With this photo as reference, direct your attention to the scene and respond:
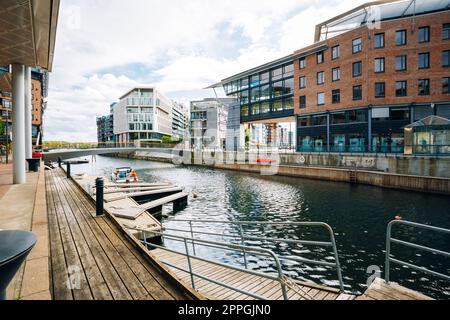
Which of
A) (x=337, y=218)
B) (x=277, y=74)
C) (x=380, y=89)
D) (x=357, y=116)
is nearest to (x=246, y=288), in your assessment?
(x=337, y=218)

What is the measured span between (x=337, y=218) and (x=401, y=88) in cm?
2721

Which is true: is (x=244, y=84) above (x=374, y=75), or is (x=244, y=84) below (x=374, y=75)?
above

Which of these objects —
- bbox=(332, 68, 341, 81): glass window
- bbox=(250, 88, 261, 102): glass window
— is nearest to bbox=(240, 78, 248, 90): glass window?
bbox=(250, 88, 261, 102): glass window

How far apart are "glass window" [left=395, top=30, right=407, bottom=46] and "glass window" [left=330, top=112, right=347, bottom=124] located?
36.0ft

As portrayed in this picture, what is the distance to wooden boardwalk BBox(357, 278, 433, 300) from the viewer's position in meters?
3.86

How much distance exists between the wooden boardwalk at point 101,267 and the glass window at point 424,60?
40.2 meters

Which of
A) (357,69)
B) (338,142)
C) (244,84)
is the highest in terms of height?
(244,84)

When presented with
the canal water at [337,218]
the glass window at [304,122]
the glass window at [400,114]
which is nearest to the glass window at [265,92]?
the glass window at [304,122]

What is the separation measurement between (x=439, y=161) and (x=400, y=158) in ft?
10.2

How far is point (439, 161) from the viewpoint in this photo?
21.7 meters

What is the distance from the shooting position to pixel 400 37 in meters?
32.9

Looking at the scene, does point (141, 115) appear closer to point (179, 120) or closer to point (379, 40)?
point (179, 120)

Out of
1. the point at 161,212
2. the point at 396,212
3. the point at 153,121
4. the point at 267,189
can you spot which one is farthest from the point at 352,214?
the point at 153,121
